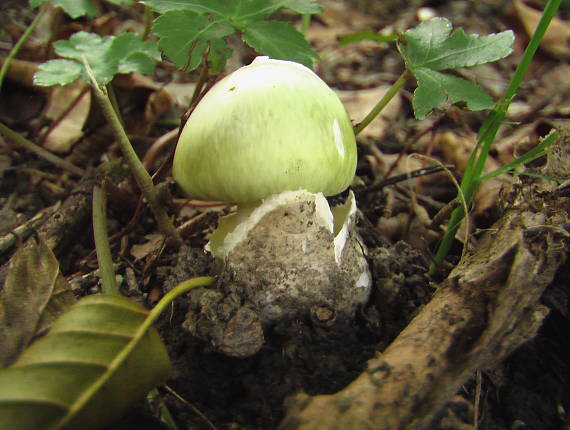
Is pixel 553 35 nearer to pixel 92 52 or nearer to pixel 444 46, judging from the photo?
pixel 444 46

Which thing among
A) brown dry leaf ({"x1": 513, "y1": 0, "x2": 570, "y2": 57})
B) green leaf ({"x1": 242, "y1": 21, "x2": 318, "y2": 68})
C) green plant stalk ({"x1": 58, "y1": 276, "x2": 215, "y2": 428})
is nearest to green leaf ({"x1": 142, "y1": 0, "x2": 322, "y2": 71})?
green leaf ({"x1": 242, "y1": 21, "x2": 318, "y2": 68})

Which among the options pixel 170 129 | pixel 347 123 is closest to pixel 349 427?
pixel 347 123

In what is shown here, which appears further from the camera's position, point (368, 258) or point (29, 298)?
point (368, 258)

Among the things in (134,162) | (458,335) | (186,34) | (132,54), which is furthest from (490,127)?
(132,54)

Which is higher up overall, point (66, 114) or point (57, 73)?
point (57, 73)

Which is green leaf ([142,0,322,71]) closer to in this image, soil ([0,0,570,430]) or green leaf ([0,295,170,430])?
soil ([0,0,570,430])

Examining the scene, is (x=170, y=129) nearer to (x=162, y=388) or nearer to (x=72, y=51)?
(x=72, y=51)
